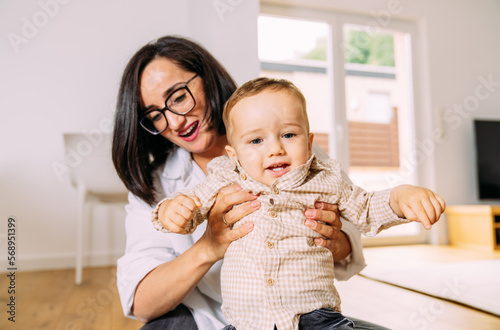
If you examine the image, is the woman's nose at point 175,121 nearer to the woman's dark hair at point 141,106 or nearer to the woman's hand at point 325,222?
the woman's dark hair at point 141,106

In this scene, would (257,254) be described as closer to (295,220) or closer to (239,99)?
(295,220)

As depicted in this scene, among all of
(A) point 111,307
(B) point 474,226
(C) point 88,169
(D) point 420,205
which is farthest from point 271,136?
(B) point 474,226

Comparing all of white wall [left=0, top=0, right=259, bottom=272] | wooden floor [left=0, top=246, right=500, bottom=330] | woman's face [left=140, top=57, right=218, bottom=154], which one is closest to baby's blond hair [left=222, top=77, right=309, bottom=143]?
woman's face [left=140, top=57, right=218, bottom=154]

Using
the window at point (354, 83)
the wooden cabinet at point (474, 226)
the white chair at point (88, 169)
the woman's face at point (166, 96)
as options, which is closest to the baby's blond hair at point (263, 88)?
the woman's face at point (166, 96)

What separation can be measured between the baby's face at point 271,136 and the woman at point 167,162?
8.3 inches

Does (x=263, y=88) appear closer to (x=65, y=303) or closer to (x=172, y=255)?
(x=172, y=255)

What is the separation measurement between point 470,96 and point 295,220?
15.5 ft

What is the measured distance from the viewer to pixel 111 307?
214 centimetres

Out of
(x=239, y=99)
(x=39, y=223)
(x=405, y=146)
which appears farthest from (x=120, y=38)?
(x=405, y=146)

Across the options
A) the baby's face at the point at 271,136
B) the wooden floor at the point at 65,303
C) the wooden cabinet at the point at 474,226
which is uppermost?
the baby's face at the point at 271,136

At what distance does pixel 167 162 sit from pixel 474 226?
3946 mm

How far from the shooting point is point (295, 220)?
2.82ft

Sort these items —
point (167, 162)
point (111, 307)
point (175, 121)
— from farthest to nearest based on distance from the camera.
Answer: point (111, 307)
point (167, 162)
point (175, 121)

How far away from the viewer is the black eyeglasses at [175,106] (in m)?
1.11
